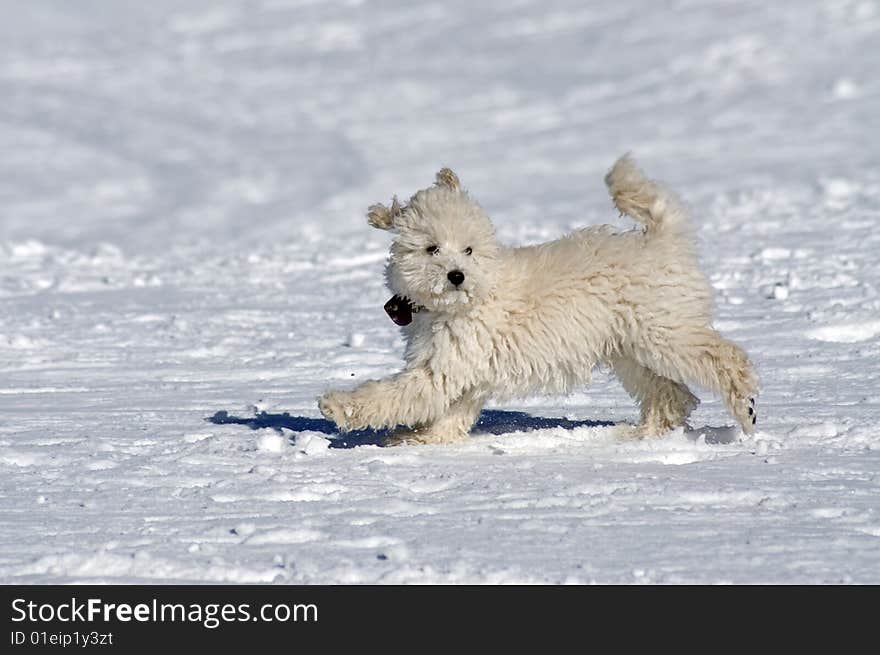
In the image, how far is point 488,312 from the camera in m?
5.62

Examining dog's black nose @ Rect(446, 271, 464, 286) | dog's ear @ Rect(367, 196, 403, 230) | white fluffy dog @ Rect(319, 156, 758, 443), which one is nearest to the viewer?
dog's black nose @ Rect(446, 271, 464, 286)

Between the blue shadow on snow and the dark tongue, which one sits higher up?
the dark tongue

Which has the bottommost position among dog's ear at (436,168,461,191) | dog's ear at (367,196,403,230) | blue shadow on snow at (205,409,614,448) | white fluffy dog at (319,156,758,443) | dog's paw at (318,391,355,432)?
blue shadow on snow at (205,409,614,448)

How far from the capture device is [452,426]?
19.3 feet

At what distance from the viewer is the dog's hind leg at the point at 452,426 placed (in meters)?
5.86

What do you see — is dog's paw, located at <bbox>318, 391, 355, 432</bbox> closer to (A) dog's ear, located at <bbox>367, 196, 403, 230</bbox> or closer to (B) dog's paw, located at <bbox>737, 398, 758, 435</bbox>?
(A) dog's ear, located at <bbox>367, 196, 403, 230</bbox>

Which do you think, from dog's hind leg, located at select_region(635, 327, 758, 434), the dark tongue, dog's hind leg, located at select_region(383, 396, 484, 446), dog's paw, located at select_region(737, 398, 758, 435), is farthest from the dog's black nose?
dog's paw, located at select_region(737, 398, 758, 435)

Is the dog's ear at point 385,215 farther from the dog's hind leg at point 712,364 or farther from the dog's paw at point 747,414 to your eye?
the dog's paw at point 747,414

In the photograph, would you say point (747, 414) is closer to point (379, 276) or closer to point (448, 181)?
point (448, 181)

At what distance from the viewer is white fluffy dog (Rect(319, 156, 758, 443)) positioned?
5578 millimetres

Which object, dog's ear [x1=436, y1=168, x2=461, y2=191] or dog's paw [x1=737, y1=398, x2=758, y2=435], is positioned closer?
dog's paw [x1=737, y1=398, x2=758, y2=435]
